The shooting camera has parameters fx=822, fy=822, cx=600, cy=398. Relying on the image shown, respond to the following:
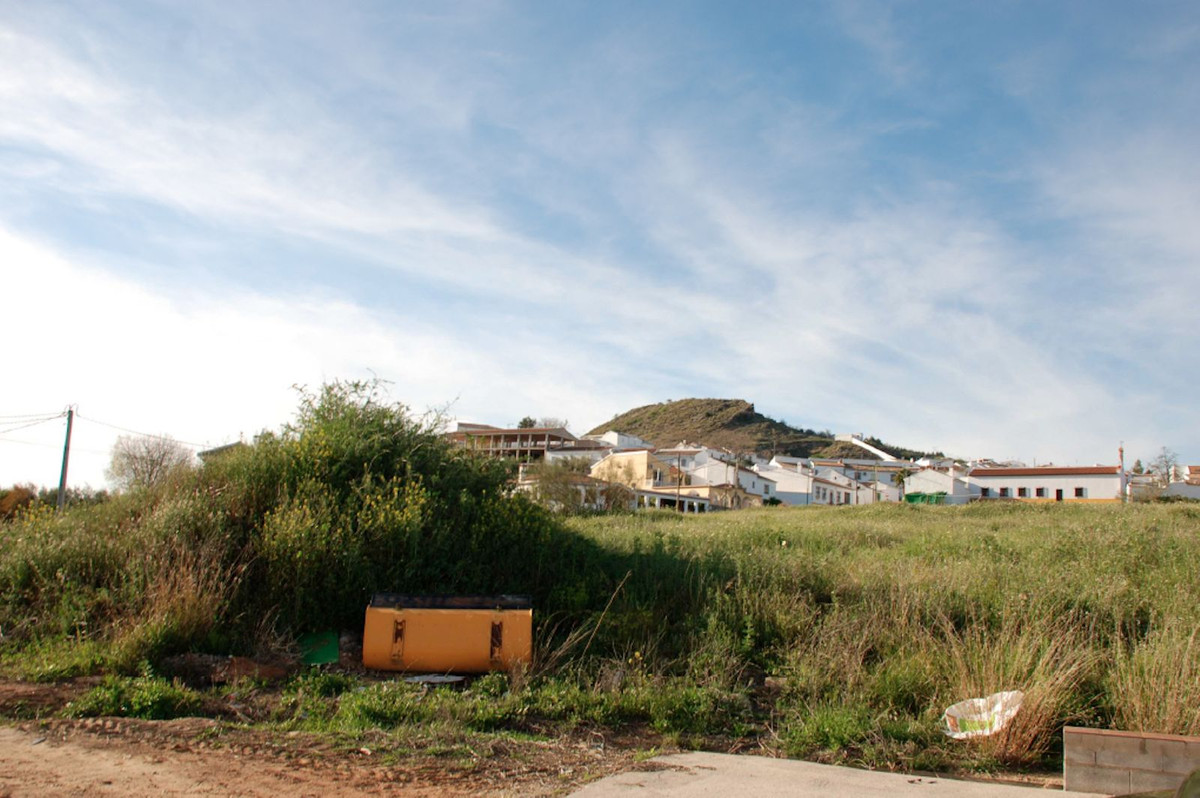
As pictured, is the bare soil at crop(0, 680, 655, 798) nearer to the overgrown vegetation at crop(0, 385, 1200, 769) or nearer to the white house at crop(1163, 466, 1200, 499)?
the overgrown vegetation at crop(0, 385, 1200, 769)

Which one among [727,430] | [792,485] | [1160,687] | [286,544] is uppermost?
[727,430]

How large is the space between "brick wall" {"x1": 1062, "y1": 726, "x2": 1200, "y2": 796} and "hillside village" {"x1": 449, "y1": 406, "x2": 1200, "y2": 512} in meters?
43.9

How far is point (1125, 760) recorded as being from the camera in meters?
5.62

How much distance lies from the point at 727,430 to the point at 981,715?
425 ft

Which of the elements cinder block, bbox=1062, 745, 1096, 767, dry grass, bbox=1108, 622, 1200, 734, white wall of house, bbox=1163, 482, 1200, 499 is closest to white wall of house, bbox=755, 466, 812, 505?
white wall of house, bbox=1163, 482, 1200, 499

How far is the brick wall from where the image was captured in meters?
5.53

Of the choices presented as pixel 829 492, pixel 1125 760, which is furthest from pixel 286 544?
pixel 829 492

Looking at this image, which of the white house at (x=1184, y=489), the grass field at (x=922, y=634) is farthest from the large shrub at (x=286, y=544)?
the white house at (x=1184, y=489)

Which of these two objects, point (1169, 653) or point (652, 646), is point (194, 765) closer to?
point (652, 646)

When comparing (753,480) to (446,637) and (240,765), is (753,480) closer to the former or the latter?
(446,637)

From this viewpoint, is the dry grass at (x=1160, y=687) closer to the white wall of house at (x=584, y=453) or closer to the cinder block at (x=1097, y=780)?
the cinder block at (x=1097, y=780)

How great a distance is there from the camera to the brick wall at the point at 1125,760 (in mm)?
5531

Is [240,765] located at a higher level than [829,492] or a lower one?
lower

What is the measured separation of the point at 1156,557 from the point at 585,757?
1090 cm
